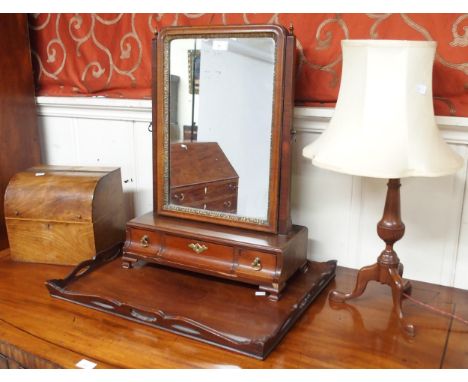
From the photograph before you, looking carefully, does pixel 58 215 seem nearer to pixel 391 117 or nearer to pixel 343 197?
pixel 343 197

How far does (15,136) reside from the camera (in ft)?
5.27

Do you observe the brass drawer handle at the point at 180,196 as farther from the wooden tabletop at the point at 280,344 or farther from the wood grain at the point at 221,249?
the wooden tabletop at the point at 280,344

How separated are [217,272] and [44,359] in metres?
0.44

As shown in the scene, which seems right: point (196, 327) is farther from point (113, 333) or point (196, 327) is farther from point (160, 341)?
point (113, 333)

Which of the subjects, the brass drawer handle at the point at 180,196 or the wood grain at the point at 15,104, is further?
the wood grain at the point at 15,104

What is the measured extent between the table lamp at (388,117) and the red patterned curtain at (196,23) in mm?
217

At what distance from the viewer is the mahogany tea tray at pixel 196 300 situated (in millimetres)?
1020

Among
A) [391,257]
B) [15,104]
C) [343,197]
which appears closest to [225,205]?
[343,197]

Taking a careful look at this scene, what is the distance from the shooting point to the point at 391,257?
111 cm

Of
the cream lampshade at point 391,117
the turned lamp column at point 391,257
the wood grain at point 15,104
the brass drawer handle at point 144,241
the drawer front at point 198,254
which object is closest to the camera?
the cream lampshade at point 391,117

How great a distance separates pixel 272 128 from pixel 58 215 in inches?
25.8

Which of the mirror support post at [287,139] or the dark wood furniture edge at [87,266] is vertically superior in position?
the mirror support post at [287,139]

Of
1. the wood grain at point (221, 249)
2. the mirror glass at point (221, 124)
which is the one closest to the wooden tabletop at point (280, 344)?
the wood grain at point (221, 249)

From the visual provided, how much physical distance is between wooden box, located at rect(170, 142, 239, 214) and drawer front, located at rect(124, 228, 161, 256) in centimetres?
12
